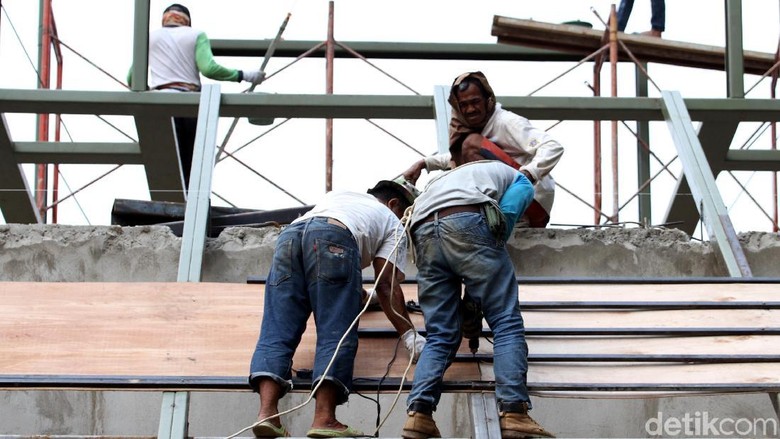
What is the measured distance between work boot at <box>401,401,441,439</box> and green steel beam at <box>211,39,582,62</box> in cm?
771

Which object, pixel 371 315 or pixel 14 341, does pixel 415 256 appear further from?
pixel 14 341

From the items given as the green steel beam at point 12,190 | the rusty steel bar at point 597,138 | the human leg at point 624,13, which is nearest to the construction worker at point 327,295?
the green steel beam at point 12,190

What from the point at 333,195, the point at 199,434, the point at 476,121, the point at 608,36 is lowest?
the point at 199,434

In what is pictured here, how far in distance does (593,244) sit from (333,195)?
7.27ft

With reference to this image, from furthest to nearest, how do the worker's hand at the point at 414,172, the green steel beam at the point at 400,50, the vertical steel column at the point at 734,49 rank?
the green steel beam at the point at 400,50
the vertical steel column at the point at 734,49
the worker's hand at the point at 414,172

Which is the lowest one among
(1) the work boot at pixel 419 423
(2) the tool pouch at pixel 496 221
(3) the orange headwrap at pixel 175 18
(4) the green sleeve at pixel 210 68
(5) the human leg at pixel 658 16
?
(1) the work boot at pixel 419 423

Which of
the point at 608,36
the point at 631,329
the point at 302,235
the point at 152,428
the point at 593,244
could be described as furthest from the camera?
the point at 608,36

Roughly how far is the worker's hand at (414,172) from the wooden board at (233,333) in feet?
3.18

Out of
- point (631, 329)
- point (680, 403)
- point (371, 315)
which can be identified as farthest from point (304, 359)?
point (680, 403)

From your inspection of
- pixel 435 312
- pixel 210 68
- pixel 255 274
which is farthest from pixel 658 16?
pixel 435 312

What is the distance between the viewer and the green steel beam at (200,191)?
7309 mm

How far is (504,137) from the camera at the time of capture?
24.9 ft

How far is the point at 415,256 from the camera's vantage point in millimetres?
6086

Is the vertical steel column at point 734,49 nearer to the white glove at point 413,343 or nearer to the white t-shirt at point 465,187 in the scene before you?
the white t-shirt at point 465,187
